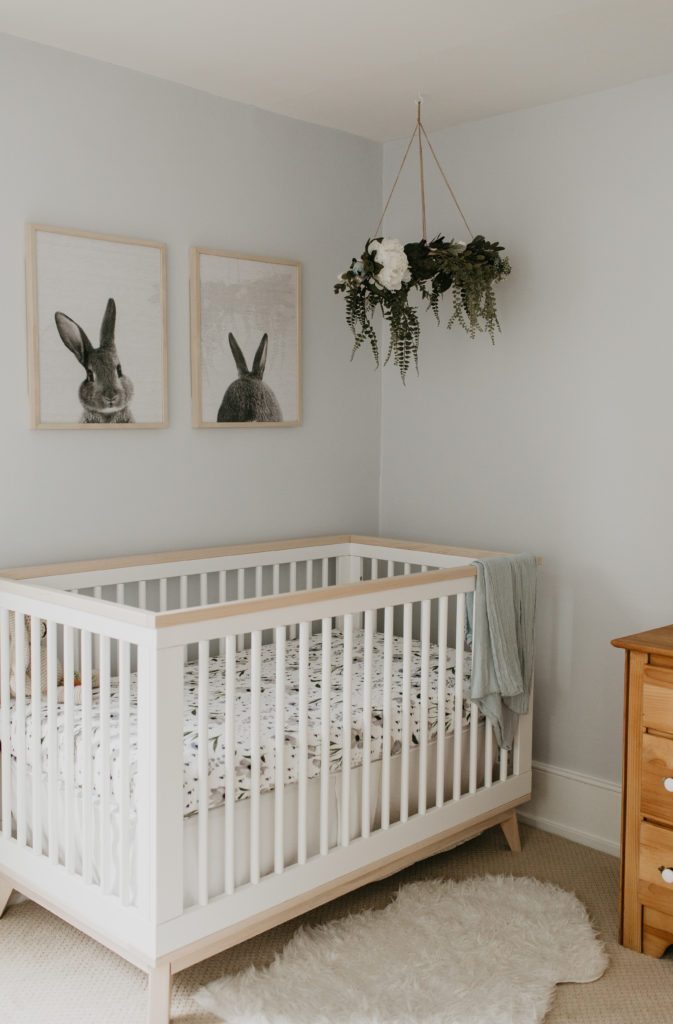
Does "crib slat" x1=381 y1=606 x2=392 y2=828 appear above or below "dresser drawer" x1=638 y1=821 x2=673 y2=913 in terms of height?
above

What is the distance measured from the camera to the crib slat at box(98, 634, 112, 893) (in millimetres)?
1938

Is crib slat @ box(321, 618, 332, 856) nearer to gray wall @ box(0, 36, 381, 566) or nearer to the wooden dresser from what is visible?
the wooden dresser

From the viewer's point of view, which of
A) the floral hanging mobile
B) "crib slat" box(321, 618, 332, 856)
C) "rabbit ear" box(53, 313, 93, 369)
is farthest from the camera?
the floral hanging mobile

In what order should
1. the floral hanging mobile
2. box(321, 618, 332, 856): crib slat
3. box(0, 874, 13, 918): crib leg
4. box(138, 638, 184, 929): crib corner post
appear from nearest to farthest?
box(138, 638, 184, 929): crib corner post, box(321, 618, 332, 856): crib slat, box(0, 874, 13, 918): crib leg, the floral hanging mobile

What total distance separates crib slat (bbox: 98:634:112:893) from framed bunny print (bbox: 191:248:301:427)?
1106 millimetres

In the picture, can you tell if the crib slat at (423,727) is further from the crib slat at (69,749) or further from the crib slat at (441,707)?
the crib slat at (69,749)

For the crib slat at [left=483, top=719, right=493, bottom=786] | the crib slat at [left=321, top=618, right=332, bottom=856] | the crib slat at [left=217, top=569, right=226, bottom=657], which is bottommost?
the crib slat at [left=483, top=719, right=493, bottom=786]

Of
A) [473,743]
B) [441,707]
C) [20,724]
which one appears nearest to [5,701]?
[20,724]

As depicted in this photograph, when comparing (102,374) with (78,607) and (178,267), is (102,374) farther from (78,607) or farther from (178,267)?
(78,607)

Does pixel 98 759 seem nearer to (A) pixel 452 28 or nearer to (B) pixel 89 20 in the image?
(B) pixel 89 20

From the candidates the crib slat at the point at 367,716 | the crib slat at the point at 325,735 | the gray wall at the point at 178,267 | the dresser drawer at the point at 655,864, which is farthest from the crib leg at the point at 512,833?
the gray wall at the point at 178,267

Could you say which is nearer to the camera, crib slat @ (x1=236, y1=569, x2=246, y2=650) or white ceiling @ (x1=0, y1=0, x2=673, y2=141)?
white ceiling @ (x1=0, y1=0, x2=673, y2=141)

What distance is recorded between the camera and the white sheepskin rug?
2.02 meters

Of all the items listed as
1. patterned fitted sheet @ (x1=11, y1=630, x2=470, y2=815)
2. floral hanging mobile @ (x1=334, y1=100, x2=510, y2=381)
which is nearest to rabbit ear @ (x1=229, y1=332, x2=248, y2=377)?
floral hanging mobile @ (x1=334, y1=100, x2=510, y2=381)
